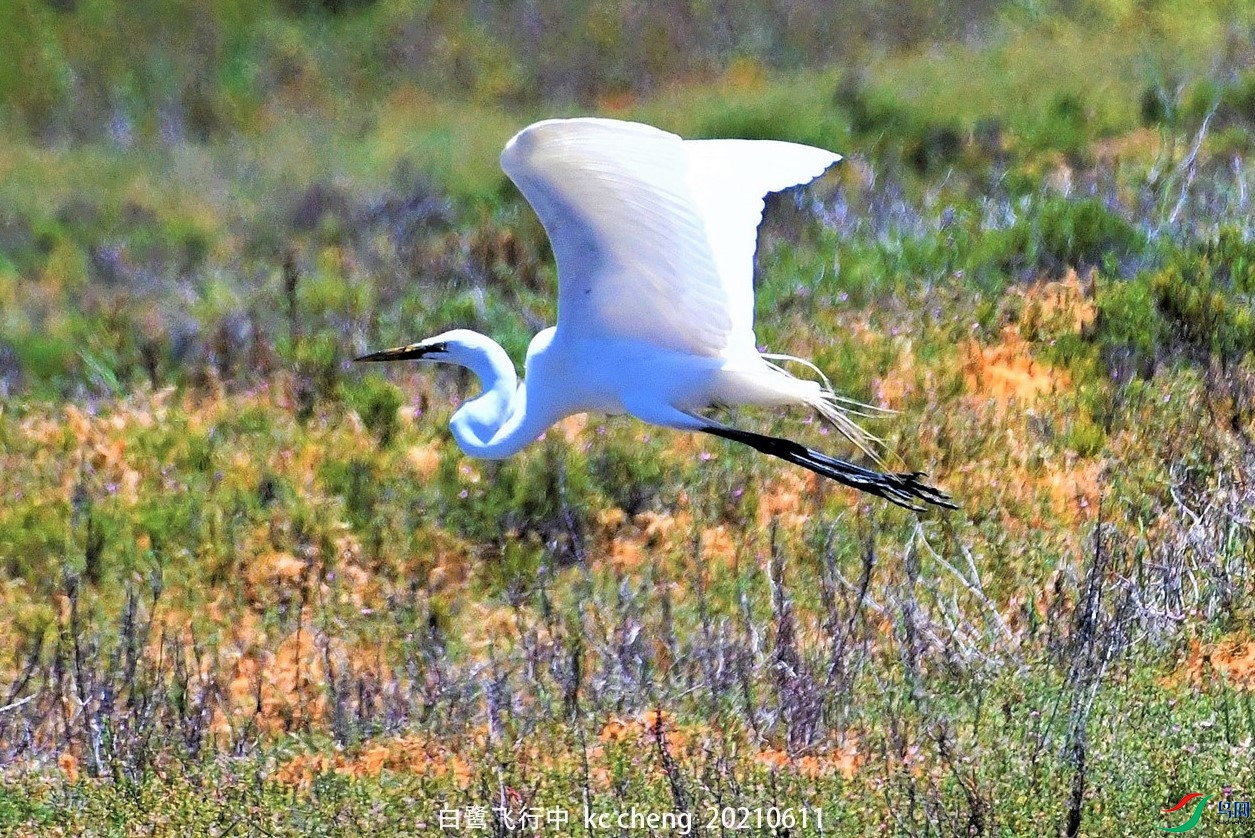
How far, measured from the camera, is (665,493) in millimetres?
8141

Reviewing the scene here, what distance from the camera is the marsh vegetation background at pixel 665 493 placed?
17.1ft

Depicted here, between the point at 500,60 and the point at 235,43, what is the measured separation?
2.47 metres


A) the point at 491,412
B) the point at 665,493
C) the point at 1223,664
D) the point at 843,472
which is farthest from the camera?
the point at 665,493

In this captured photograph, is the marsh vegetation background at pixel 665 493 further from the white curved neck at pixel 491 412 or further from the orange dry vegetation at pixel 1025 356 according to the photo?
the white curved neck at pixel 491 412

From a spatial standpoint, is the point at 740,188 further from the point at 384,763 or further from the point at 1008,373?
the point at 1008,373

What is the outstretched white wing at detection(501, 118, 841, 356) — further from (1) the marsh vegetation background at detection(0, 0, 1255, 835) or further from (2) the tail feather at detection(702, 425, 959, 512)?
(1) the marsh vegetation background at detection(0, 0, 1255, 835)

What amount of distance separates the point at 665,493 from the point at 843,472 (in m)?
2.28

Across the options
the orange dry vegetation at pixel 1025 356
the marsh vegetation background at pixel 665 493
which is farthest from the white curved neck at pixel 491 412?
the orange dry vegetation at pixel 1025 356

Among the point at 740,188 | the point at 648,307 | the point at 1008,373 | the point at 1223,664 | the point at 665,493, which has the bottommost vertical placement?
the point at 665,493

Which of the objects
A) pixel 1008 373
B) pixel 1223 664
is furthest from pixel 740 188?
pixel 1008 373

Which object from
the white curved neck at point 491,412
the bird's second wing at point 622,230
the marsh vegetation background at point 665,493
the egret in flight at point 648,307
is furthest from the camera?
the white curved neck at point 491,412

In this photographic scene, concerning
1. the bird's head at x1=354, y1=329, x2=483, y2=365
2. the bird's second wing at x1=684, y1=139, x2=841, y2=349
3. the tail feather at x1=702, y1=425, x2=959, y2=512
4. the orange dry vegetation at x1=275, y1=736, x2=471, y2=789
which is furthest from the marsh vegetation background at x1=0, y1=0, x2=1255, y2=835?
the bird's second wing at x1=684, y1=139, x2=841, y2=349

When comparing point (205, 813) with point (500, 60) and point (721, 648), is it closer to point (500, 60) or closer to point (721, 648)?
point (721, 648)

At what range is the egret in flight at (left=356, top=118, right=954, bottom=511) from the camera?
4.98 m
